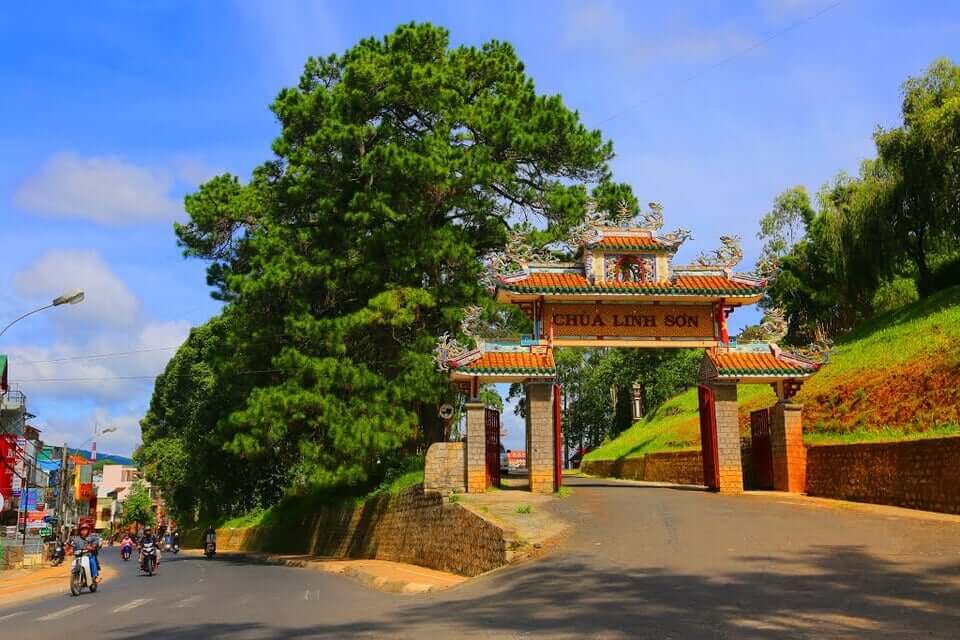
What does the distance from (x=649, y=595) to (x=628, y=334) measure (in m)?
12.3

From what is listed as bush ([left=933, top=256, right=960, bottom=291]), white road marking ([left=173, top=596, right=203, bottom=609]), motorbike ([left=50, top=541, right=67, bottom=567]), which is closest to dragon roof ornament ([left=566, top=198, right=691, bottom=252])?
white road marking ([left=173, top=596, right=203, bottom=609])

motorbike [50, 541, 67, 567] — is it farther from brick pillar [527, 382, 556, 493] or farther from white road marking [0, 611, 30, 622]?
brick pillar [527, 382, 556, 493]

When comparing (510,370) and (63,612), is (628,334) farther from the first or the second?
(63,612)

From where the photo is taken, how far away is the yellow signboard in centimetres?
2142

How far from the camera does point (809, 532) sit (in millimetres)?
13883

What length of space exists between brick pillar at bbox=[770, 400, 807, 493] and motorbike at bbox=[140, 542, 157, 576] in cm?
1696

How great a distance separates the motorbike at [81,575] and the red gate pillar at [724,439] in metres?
14.7

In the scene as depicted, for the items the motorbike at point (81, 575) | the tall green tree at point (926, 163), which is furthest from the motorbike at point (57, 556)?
the tall green tree at point (926, 163)

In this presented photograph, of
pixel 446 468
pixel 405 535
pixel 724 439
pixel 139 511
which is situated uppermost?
pixel 724 439

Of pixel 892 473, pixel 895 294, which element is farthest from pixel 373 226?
pixel 895 294

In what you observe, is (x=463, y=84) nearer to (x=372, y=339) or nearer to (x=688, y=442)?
(x=372, y=339)

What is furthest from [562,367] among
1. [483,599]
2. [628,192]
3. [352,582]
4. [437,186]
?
[483,599]

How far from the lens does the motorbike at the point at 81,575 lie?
1703 cm

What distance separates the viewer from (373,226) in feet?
80.7
